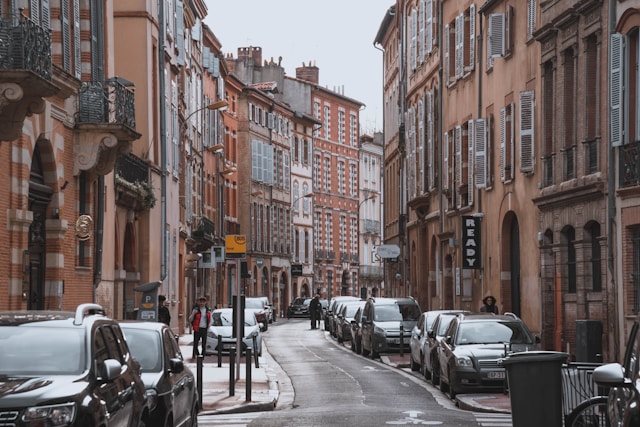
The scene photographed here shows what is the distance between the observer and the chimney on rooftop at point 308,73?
112550 mm

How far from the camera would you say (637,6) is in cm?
A: 2603

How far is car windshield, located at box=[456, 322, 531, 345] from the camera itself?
26.0 metres

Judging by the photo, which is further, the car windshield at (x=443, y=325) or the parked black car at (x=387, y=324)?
the parked black car at (x=387, y=324)

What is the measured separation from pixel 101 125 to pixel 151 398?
15.4m

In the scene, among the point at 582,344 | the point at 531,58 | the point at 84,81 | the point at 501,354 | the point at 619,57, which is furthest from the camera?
the point at 531,58

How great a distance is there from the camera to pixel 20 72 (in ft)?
67.7

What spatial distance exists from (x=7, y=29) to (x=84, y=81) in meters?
9.23

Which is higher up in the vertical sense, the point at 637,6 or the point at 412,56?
the point at 412,56

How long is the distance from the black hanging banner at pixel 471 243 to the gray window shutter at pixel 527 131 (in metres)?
5.96

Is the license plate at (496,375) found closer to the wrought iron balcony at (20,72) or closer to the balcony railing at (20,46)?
the wrought iron balcony at (20,72)

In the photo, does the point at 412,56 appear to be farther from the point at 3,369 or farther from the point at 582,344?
the point at 3,369

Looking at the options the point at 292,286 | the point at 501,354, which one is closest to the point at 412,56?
the point at 501,354

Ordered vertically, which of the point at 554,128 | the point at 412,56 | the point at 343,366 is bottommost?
the point at 343,366

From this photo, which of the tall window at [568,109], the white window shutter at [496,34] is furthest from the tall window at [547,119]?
the white window shutter at [496,34]
